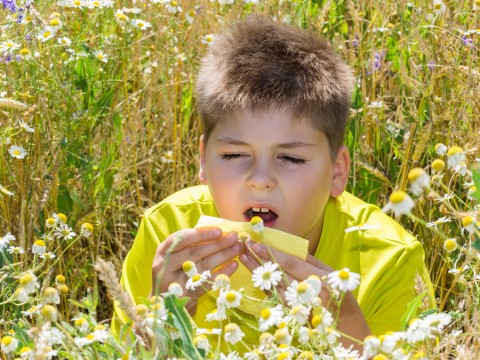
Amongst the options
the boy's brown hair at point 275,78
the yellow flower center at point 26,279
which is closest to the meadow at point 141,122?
the boy's brown hair at point 275,78

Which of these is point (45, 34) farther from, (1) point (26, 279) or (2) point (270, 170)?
(1) point (26, 279)

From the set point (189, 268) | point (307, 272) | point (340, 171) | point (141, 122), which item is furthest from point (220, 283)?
point (141, 122)

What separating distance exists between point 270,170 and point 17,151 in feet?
2.91

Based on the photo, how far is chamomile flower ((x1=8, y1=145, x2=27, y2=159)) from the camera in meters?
2.74

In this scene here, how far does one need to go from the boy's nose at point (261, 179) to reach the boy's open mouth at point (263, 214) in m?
0.06

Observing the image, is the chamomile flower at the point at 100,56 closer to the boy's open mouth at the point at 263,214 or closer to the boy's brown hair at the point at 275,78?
the boy's brown hair at the point at 275,78

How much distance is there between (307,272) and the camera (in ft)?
6.61

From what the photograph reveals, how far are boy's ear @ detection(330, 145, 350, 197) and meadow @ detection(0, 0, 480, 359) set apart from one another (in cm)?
19

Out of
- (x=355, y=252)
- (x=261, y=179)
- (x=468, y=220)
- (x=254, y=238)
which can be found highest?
(x=468, y=220)

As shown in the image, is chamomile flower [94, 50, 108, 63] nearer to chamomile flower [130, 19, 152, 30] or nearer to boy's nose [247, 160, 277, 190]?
chamomile flower [130, 19, 152, 30]

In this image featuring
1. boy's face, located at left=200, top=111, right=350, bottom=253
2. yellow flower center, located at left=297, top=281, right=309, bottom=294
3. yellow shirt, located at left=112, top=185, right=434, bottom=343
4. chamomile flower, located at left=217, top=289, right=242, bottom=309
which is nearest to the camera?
yellow flower center, located at left=297, top=281, right=309, bottom=294

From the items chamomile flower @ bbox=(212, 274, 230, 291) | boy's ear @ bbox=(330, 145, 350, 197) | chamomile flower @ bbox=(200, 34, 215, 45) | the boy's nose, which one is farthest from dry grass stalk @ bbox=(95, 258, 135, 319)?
chamomile flower @ bbox=(200, 34, 215, 45)

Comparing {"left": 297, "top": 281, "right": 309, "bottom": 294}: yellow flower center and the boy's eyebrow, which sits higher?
the boy's eyebrow

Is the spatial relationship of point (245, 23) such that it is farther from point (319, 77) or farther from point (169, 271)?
point (169, 271)
